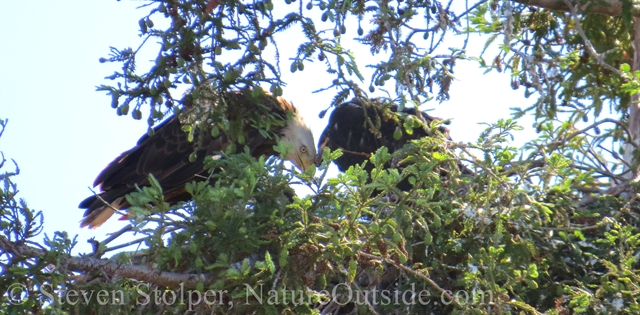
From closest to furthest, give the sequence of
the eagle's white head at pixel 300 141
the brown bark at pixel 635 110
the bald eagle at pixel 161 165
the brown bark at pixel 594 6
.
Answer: the brown bark at pixel 594 6 → the brown bark at pixel 635 110 → the bald eagle at pixel 161 165 → the eagle's white head at pixel 300 141

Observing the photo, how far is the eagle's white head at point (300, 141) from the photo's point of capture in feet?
21.7

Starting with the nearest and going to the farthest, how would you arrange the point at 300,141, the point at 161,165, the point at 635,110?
the point at 635,110, the point at 161,165, the point at 300,141

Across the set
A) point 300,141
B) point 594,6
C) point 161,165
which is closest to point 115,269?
point 594,6

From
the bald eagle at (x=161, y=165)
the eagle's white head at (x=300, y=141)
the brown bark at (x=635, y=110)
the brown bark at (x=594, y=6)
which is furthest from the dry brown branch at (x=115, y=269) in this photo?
the eagle's white head at (x=300, y=141)

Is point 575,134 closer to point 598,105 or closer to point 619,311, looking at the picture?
point 619,311

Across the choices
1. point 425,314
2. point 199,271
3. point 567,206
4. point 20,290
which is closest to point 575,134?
point 567,206

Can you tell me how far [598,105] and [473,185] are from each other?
205 centimetres

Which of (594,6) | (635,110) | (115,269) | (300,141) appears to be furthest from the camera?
(300,141)

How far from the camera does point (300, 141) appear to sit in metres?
6.63

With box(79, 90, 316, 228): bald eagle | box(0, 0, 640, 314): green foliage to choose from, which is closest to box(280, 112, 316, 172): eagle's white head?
box(79, 90, 316, 228): bald eagle

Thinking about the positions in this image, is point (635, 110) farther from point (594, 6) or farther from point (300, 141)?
point (300, 141)

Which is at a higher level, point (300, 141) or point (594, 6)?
point (300, 141)

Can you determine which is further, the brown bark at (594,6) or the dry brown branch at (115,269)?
the brown bark at (594,6)

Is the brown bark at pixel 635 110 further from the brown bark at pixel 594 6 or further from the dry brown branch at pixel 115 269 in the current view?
the dry brown branch at pixel 115 269
